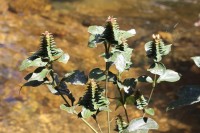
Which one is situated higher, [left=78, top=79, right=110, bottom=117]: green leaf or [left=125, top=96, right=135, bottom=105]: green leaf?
[left=78, top=79, right=110, bottom=117]: green leaf

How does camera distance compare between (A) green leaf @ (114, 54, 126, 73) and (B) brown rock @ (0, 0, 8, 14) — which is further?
(B) brown rock @ (0, 0, 8, 14)

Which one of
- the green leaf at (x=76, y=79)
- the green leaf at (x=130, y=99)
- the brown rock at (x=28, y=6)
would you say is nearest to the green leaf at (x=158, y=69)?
the green leaf at (x=130, y=99)

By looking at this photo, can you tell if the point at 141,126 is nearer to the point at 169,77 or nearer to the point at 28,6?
the point at 169,77

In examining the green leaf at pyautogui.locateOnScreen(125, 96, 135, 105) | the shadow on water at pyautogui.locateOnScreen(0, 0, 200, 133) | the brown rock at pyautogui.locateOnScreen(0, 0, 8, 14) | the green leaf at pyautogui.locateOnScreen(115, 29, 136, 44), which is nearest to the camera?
the green leaf at pyautogui.locateOnScreen(115, 29, 136, 44)

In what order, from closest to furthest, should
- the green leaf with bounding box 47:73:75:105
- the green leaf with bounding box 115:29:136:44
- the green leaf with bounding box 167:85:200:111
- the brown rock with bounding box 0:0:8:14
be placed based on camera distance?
1. the green leaf with bounding box 115:29:136:44
2. the green leaf with bounding box 167:85:200:111
3. the green leaf with bounding box 47:73:75:105
4. the brown rock with bounding box 0:0:8:14

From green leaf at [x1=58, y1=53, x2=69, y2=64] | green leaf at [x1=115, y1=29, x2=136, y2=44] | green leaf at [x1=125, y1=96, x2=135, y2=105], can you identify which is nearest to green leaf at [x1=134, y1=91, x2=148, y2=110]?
green leaf at [x1=125, y1=96, x2=135, y2=105]

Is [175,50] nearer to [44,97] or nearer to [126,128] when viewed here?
[44,97]

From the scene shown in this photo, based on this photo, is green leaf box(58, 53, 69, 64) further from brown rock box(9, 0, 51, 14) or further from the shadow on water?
brown rock box(9, 0, 51, 14)

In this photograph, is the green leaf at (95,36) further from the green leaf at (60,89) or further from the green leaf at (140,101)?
the green leaf at (140,101)

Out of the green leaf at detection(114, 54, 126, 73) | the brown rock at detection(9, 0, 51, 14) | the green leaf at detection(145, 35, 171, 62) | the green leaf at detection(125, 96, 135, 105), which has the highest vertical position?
the green leaf at detection(145, 35, 171, 62)

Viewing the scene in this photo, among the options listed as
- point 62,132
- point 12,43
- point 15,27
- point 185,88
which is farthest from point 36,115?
point 15,27
